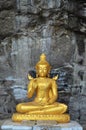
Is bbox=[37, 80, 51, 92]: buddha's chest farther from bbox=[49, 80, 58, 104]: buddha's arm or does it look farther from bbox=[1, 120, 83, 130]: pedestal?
bbox=[1, 120, 83, 130]: pedestal

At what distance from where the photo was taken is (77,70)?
7086mm

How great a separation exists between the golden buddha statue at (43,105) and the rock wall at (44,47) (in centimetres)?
90

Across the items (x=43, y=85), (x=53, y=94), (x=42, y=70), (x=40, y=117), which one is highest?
(x=42, y=70)

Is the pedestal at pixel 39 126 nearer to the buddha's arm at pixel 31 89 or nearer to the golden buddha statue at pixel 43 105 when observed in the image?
the golden buddha statue at pixel 43 105

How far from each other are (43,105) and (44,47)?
1.51 metres

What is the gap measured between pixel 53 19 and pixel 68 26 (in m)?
0.28

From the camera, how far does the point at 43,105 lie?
19.1 ft

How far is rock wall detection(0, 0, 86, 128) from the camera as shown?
698 cm

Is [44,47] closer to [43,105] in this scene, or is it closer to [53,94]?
[53,94]

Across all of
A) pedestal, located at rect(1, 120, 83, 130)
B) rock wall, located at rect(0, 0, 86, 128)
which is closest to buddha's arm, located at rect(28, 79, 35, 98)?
pedestal, located at rect(1, 120, 83, 130)

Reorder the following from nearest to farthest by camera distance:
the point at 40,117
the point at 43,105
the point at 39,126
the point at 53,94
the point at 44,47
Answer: the point at 39,126 → the point at 40,117 → the point at 43,105 → the point at 53,94 → the point at 44,47

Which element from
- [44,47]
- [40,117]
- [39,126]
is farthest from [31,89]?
[44,47]

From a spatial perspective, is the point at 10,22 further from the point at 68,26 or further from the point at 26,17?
the point at 68,26

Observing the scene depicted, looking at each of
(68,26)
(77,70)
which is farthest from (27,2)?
(77,70)
